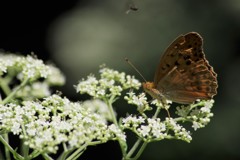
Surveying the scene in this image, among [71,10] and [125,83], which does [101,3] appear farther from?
[125,83]

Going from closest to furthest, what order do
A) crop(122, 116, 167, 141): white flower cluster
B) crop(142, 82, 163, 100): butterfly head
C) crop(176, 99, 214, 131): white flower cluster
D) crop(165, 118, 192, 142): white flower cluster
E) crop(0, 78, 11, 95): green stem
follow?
crop(122, 116, 167, 141): white flower cluster < crop(165, 118, 192, 142): white flower cluster < crop(176, 99, 214, 131): white flower cluster < crop(142, 82, 163, 100): butterfly head < crop(0, 78, 11, 95): green stem

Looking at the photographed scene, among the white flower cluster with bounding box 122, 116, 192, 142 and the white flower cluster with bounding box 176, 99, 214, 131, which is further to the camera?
the white flower cluster with bounding box 176, 99, 214, 131

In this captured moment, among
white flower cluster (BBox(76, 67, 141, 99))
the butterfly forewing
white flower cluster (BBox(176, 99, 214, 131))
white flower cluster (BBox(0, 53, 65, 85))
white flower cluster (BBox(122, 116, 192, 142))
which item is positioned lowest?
white flower cluster (BBox(176, 99, 214, 131))

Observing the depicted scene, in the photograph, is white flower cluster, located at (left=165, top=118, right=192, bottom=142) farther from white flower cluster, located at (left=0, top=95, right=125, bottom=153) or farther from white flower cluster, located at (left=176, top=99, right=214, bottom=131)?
white flower cluster, located at (left=0, top=95, right=125, bottom=153)

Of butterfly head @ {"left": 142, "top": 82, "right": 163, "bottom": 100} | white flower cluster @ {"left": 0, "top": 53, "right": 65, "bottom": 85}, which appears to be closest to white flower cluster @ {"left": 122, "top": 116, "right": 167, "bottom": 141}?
butterfly head @ {"left": 142, "top": 82, "right": 163, "bottom": 100}

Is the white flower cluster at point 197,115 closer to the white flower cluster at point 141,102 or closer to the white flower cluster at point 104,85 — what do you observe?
the white flower cluster at point 141,102

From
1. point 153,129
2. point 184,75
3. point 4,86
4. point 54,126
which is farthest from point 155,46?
point 54,126

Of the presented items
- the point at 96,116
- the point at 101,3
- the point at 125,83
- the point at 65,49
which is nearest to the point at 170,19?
the point at 101,3

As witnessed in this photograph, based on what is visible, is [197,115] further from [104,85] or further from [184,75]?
[104,85]
